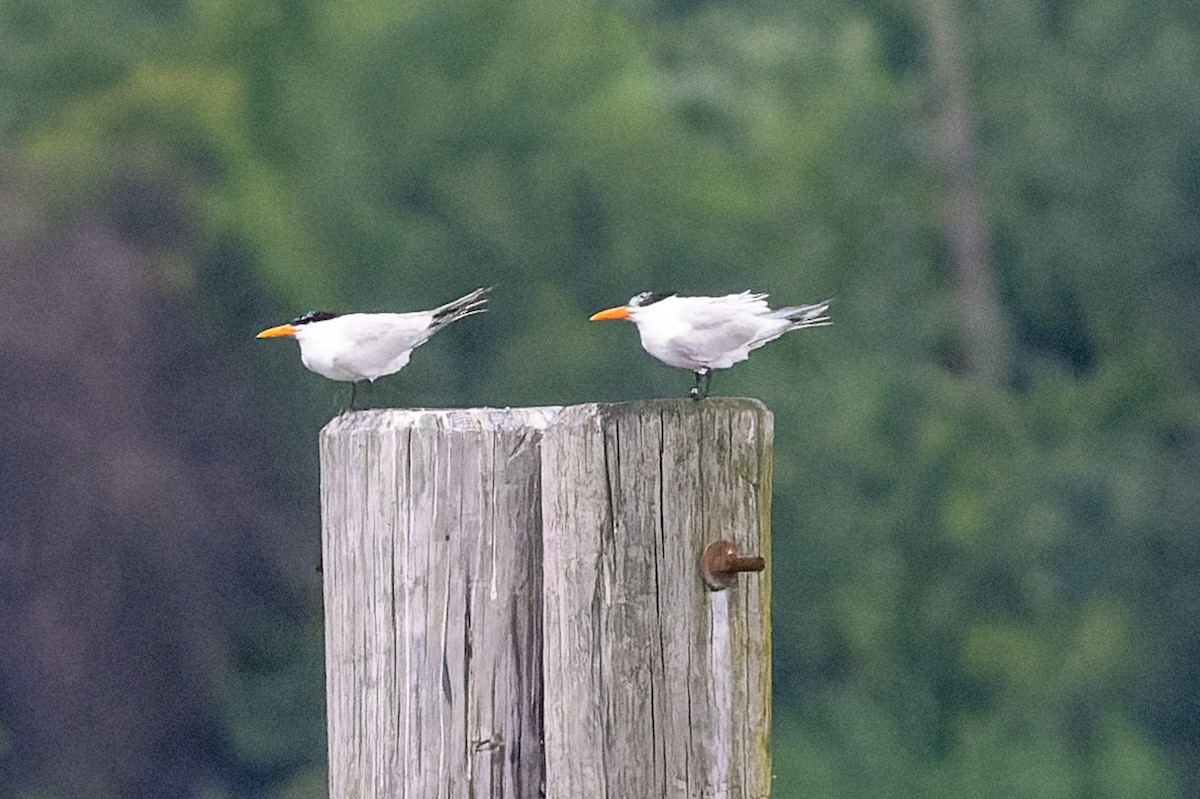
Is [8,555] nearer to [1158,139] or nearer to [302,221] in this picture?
[302,221]

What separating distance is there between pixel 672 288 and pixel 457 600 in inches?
336

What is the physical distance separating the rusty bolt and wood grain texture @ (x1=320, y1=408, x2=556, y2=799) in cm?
20

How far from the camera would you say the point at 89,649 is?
9.11 meters

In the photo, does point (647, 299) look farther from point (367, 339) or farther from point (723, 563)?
point (723, 563)

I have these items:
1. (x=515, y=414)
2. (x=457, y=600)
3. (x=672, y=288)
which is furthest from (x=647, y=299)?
(x=672, y=288)

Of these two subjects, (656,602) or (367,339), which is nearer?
(656,602)

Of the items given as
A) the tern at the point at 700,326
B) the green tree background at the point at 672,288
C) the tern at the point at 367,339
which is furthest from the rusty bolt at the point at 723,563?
the green tree background at the point at 672,288

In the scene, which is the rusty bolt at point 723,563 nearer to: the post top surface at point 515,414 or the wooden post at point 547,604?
the wooden post at point 547,604

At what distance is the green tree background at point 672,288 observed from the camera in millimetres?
9516

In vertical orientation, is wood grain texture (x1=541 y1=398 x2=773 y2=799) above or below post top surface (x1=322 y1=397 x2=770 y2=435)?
below

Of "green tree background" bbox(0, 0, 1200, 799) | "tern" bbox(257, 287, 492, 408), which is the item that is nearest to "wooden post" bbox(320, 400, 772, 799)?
"tern" bbox(257, 287, 492, 408)

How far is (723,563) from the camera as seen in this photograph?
1.68m

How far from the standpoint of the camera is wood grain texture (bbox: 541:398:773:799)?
1689 mm

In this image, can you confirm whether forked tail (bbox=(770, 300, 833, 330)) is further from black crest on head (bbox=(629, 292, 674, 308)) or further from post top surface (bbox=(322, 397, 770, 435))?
post top surface (bbox=(322, 397, 770, 435))
